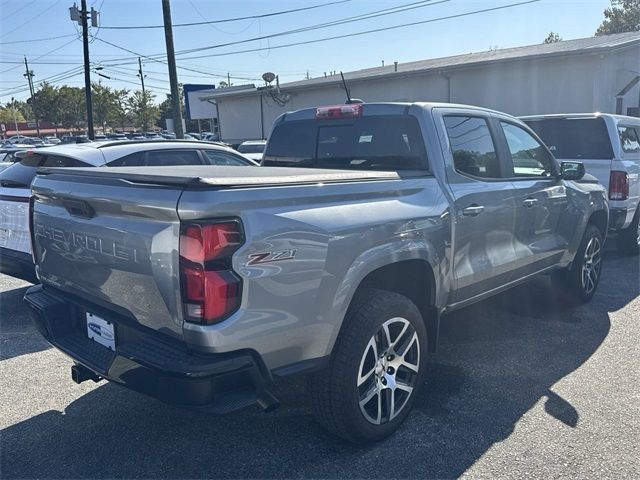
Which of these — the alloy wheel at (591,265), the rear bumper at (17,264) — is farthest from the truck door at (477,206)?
the rear bumper at (17,264)

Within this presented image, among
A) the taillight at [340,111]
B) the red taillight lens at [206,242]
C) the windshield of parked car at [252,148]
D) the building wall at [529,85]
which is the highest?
the building wall at [529,85]

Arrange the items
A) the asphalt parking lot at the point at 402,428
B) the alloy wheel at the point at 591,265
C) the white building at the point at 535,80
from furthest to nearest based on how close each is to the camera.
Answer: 1. the white building at the point at 535,80
2. the alloy wheel at the point at 591,265
3. the asphalt parking lot at the point at 402,428

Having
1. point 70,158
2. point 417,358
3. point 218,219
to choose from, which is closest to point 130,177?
point 218,219

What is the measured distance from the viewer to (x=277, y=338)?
2.50 meters

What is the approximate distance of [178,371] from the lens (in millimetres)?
2303

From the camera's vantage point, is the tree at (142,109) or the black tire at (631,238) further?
the tree at (142,109)

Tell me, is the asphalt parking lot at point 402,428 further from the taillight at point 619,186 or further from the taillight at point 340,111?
the taillight at point 619,186

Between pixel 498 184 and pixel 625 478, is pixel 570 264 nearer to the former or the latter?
pixel 498 184

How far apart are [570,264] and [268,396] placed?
3902 mm

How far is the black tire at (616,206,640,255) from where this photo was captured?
303 inches

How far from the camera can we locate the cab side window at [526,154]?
4.49 m

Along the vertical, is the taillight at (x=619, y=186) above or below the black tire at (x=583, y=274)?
above

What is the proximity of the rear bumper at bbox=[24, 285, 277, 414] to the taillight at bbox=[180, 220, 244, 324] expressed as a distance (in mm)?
204

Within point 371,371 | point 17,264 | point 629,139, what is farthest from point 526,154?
point 17,264
